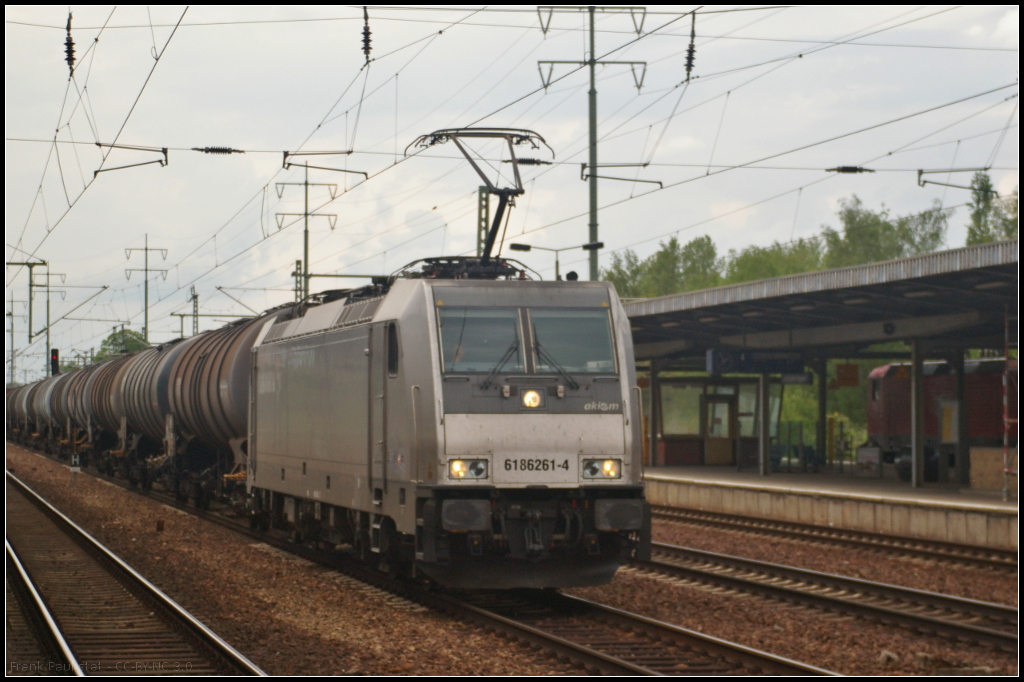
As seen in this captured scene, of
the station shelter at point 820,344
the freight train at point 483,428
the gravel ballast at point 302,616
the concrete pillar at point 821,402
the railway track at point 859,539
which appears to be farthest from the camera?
the concrete pillar at point 821,402

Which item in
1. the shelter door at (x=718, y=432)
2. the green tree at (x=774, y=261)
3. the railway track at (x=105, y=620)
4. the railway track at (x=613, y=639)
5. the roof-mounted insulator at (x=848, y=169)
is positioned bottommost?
the railway track at (x=105, y=620)

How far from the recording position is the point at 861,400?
6675cm

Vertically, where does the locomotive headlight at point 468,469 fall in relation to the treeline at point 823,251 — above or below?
below

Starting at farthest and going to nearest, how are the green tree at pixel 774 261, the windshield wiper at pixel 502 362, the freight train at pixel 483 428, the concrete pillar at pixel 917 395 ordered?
the green tree at pixel 774 261
the concrete pillar at pixel 917 395
the windshield wiper at pixel 502 362
the freight train at pixel 483 428

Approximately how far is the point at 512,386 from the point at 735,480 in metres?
16.9

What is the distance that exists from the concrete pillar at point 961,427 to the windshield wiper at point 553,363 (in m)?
16.5

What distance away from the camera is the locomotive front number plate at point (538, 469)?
11.6 metres

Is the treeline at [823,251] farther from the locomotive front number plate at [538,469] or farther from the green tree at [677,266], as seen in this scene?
the locomotive front number plate at [538,469]

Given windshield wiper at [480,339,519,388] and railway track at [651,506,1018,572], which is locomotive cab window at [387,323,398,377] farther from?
railway track at [651,506,1018,572]

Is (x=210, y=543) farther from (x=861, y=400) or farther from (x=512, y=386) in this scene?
(x=861, y=400)

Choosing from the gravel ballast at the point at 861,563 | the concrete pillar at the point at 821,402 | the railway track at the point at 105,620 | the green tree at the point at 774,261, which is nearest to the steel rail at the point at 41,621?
the railway track at the point at 105,620

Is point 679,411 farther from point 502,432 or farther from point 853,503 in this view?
point 502,432

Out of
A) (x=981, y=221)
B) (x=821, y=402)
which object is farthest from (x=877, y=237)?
(x=821, y=402)

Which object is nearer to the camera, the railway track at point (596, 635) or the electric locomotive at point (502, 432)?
the railway track at point (596, 635)
